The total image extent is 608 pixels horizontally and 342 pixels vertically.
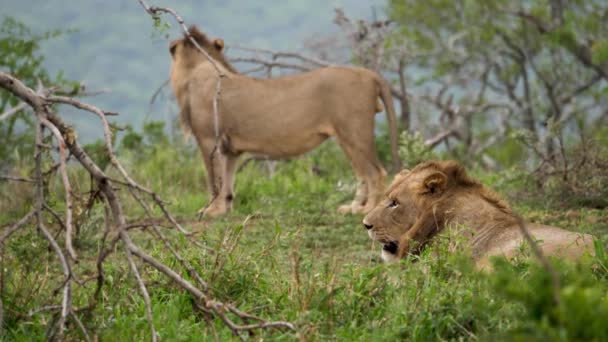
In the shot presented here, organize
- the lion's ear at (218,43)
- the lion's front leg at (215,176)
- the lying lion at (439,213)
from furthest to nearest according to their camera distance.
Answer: the lion's ear at (218,43) → the lion's front leg at (215,176) → the lying lion at (439,213)

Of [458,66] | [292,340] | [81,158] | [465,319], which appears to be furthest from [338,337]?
[458,66]

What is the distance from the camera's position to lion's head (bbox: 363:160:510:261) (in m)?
4.75

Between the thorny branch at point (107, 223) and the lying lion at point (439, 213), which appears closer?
the thorny branch at point (107, 223)

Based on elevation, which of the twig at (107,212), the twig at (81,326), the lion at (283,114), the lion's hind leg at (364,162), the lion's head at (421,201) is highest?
the twig at (107,212)

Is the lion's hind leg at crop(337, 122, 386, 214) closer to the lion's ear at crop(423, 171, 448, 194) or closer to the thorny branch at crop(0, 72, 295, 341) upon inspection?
the lion's ear at crop(423, 171, 448, 194)

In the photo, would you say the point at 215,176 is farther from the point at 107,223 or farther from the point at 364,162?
the point at 107,223

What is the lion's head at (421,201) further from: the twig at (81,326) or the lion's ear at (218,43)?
the lion's ear at (218,43)

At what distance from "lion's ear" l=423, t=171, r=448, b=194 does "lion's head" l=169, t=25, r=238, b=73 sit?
455 centimetres

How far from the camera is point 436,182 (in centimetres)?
474

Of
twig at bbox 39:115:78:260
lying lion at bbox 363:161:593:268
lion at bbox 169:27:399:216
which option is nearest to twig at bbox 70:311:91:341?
twig at bbox 39:115:78:260

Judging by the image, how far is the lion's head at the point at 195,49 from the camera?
8.91 m

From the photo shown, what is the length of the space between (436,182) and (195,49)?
186 inches

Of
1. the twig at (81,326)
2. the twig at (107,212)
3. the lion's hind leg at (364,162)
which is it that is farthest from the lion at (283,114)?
the twig at (81,326)

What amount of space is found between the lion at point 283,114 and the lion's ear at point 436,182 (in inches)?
124
